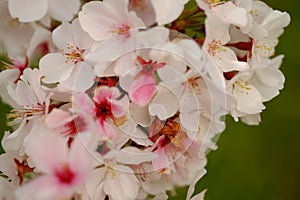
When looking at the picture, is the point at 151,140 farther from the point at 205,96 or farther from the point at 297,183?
the point at 297,183

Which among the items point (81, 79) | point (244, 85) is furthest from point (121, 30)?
point (244, 85)

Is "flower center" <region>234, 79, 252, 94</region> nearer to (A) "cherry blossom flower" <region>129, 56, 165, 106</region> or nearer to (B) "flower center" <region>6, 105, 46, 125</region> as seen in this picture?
(A) "cherry blossom flower" <region>129, 56, 165, 106</region>

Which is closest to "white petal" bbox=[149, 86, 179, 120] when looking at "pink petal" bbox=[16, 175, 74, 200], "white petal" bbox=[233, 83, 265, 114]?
"white petal" bbox=[233, 83, 265, 114]

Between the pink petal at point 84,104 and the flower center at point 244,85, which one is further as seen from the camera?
the flower center at point 244,85

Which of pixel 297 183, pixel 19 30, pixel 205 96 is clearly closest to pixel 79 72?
pixel 205 96

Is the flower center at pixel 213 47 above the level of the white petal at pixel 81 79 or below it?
above

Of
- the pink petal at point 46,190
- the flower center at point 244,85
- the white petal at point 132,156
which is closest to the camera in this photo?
the pink petal at point 46,190

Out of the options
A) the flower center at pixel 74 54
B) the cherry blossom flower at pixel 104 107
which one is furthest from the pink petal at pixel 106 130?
the flower center at pixel 74 54

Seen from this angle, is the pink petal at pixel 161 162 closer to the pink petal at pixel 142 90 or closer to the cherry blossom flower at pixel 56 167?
the pink petal at pixel 142 90
